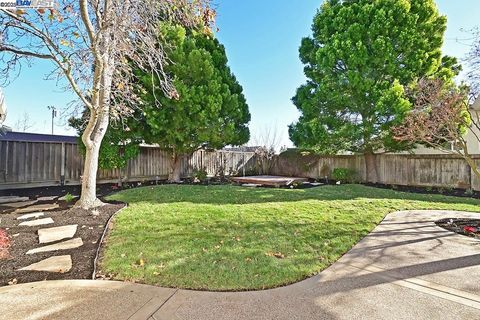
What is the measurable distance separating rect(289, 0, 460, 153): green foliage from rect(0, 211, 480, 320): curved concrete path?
25.8ft

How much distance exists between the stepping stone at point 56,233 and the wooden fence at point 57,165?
5.24 m

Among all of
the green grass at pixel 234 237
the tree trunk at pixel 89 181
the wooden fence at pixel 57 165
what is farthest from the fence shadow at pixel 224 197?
the wooden fence at pixel 57 165

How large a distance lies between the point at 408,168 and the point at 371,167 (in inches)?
53.1

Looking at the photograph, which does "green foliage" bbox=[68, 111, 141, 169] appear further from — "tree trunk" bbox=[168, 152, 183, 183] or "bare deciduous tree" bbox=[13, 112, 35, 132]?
"bare deciduous tree" bbox=[13, 112, 35, 132]

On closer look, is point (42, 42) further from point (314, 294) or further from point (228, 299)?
point (314, 294)

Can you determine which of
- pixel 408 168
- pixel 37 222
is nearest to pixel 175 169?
pixel 37 222

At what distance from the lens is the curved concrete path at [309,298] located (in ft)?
6.68

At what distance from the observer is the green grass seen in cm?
274

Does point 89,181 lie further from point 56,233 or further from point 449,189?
point 449,189

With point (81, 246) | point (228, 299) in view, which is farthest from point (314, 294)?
point (81, 246)

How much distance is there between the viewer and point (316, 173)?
13.5m

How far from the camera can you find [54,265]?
9.62ft

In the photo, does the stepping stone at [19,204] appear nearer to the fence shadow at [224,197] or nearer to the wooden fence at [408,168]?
the fence shadow at [224,197]

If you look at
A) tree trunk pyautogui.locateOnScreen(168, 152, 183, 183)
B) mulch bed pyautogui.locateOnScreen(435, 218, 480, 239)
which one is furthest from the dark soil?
tree trunk pyautogui.locateOnScreen(168, 152, 183, 183)
